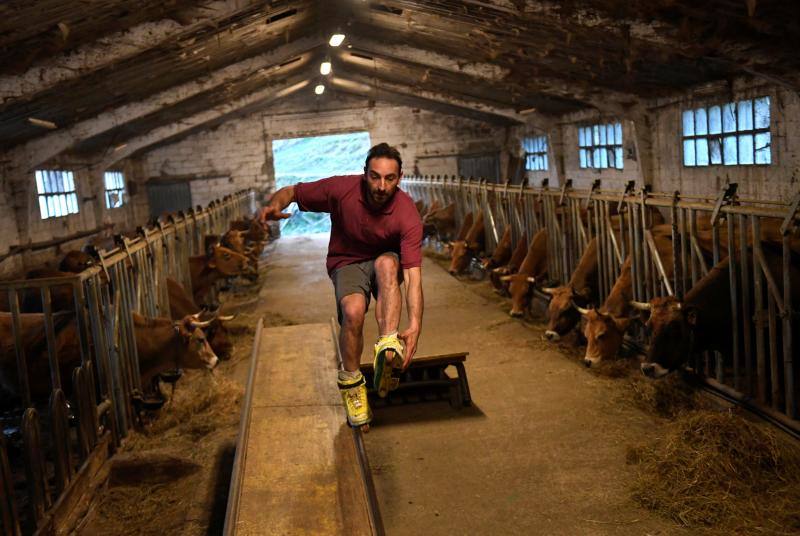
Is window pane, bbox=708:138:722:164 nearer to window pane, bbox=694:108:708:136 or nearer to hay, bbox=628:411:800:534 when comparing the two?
window pane, bbox=694:108:708:136

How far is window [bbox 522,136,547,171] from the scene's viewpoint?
21.1m

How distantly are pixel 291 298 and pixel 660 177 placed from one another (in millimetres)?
6621

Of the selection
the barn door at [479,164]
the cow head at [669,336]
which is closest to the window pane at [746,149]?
the cow head at [669,336]

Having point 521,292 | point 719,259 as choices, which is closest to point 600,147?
point 521,292

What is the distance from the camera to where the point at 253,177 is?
82.0 ft

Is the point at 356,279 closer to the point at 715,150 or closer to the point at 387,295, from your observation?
the point at 387,295

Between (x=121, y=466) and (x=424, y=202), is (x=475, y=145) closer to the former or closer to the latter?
(x=424, y=202)

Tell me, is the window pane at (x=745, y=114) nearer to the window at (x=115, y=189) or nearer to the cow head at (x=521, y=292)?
the cow head at (x=521, y=292)

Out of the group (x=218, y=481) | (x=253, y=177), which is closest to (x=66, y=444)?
(x=218, y=481)

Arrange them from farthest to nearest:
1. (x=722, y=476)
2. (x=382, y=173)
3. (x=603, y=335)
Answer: (x=603, y=335) → (x=722, y=476) → (x=382, y=173)

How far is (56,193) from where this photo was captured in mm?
16375

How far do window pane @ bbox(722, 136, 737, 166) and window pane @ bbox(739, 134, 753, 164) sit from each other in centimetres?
16

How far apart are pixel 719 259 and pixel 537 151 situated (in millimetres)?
16363

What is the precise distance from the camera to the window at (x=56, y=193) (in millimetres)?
15398
